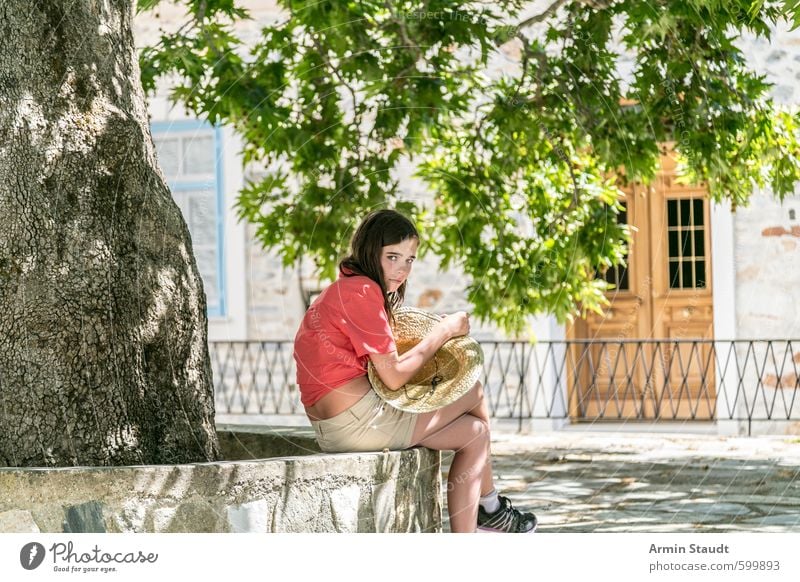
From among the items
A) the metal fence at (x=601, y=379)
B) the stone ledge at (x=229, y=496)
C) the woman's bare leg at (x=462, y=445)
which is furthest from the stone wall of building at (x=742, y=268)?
the stone ledge at (x=229, y=496)

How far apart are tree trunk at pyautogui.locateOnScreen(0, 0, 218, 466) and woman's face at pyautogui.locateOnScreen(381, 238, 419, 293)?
0.51 meters

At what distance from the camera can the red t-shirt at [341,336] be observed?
2936 millimetres

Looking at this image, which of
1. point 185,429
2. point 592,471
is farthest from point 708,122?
point 185,429

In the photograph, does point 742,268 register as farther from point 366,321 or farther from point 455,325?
point 366,321

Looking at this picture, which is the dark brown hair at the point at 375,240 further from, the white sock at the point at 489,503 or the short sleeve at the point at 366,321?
the white sock at the point at 489,503

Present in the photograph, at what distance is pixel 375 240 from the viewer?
3088mm

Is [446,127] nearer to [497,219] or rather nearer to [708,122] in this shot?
[497,219]

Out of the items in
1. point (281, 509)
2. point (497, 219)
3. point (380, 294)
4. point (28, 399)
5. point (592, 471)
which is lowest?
point (592, 471)

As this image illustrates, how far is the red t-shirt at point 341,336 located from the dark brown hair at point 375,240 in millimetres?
60

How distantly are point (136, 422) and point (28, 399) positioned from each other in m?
0.27

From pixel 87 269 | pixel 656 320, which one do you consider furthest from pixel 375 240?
pixel 656 320

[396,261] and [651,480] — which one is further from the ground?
[396,261]

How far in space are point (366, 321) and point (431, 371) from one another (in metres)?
0.45

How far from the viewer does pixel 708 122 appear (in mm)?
4824
